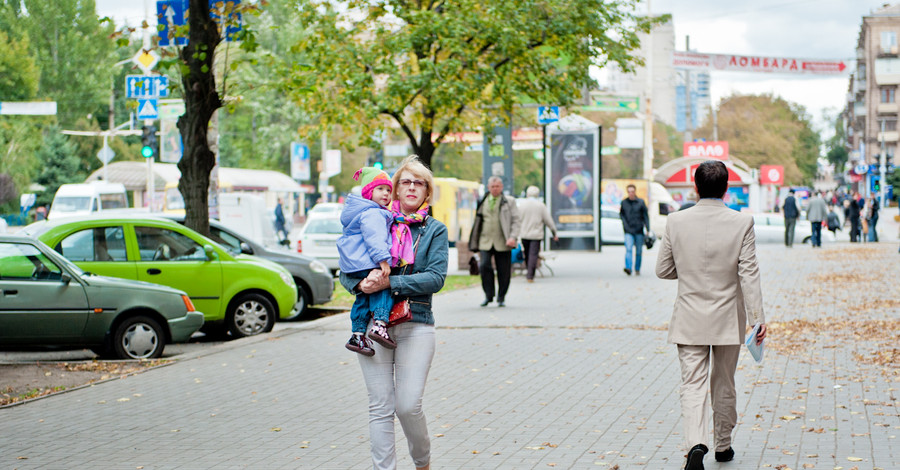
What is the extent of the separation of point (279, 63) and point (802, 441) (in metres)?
15.7

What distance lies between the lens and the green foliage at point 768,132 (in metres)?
82.8

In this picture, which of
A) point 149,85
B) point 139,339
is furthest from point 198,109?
point 149,85

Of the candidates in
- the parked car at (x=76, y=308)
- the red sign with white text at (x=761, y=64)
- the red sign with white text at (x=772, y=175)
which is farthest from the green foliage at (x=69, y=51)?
the parked car at (x=76, y=308)

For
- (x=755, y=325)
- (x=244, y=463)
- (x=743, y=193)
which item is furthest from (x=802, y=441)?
(x=743, y=193)

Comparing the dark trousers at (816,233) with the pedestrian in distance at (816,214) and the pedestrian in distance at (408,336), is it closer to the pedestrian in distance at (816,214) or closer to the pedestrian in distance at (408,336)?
the pedestrian in distance at (816,214)

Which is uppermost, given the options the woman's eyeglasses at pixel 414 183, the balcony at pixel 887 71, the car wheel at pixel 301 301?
the balcony at pixel 887 71

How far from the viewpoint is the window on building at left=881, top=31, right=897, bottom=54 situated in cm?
10014

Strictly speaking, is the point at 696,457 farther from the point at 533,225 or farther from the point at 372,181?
the point at 533,225

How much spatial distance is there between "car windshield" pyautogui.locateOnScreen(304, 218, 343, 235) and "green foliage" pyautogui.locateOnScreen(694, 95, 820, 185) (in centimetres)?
6383

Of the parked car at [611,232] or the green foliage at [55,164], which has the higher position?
the green foliage at [55,164]

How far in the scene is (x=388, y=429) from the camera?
16.6 feet

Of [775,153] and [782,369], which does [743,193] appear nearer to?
[775,153]

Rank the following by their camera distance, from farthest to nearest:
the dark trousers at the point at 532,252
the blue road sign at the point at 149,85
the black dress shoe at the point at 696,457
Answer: the blue road sign at the point at 149,85 → the dark trousers at the point at 532,252 → the black dress shoe at the point at 696,457

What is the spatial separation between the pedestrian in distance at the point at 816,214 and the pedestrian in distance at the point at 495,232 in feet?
66.5
